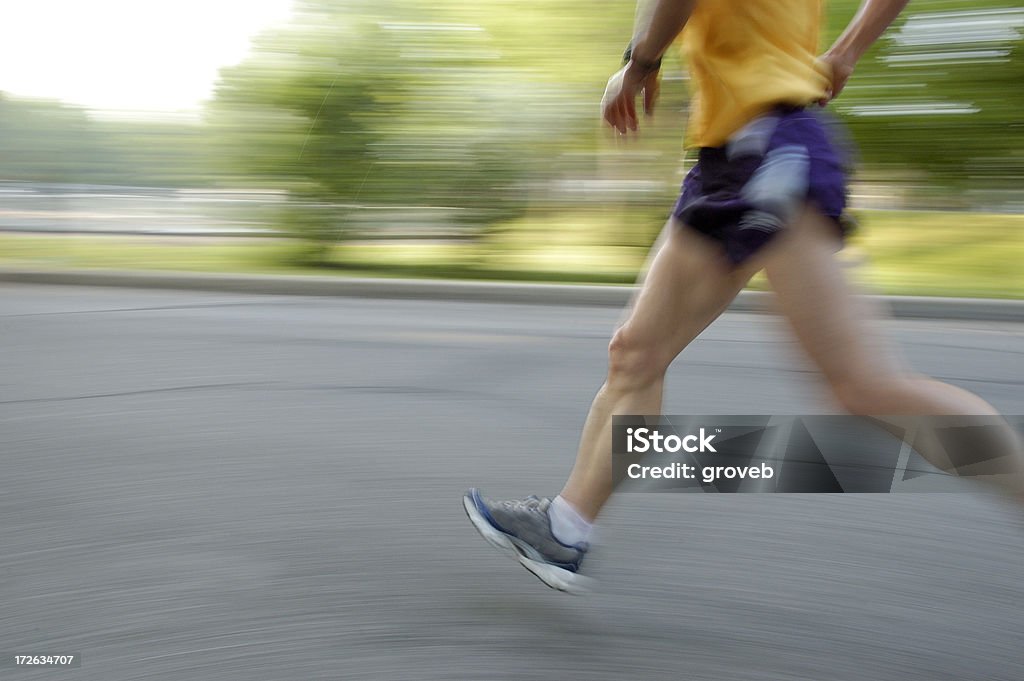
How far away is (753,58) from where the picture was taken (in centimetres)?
221

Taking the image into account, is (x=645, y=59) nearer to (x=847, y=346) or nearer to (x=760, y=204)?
(x=760, y=204)

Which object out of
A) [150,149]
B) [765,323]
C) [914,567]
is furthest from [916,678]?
[150,149]

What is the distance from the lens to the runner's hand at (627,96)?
2.36 meters

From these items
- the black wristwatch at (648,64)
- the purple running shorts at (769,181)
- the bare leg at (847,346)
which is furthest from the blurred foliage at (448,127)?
the bare leg at (847,346)

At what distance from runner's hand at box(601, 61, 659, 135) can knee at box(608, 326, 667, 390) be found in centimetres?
45

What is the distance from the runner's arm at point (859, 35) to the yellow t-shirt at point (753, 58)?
103mm

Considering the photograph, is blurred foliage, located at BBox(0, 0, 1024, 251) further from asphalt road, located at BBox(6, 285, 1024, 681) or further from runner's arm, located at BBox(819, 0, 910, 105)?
runner's arm, located at BBox(819, 0, 910, 105)

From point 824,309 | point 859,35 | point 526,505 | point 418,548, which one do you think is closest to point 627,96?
point 859,35

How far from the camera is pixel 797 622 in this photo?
2.57m

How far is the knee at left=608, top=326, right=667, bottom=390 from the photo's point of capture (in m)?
2.41

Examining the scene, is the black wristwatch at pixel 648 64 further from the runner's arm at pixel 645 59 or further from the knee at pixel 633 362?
the knee at pixel 633 362

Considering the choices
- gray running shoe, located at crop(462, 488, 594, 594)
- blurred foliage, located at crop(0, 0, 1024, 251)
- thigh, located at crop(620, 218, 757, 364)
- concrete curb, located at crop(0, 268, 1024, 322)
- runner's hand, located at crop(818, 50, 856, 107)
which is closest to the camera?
thigh, located at crop(620, 218, 757, 364)

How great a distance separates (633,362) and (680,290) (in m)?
0.20

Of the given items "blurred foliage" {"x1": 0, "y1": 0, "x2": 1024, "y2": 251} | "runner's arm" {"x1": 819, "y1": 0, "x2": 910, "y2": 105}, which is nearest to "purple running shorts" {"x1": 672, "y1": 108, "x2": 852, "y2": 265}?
"runner's arm" {"x1": 819, "y1": 0, "x2": 910, "y2": 105}
